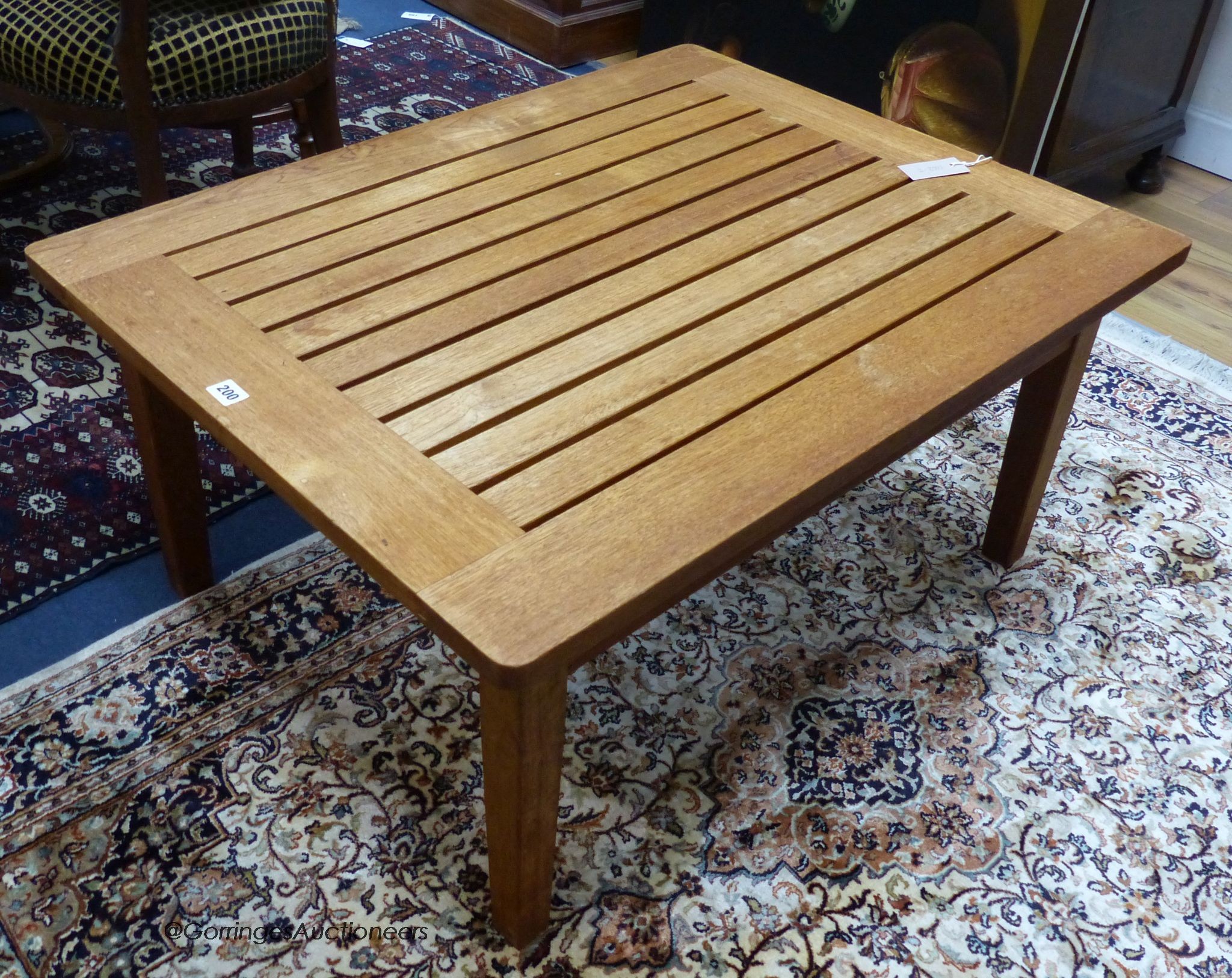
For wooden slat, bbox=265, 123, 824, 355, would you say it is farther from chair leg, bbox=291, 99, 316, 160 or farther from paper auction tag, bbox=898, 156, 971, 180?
chair leg, bbox=291, 99, 316, 160

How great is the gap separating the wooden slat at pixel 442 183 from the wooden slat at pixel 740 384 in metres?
0.43

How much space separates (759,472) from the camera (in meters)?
0.98

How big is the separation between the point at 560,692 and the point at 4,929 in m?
0.62

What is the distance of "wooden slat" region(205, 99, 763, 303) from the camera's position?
1194mm

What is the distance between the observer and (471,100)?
105 inches

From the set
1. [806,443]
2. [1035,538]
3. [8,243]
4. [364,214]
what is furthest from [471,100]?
[806,443]

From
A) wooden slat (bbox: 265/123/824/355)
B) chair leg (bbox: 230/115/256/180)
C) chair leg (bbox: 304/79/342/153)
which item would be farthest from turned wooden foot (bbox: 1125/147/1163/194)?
chair leg (bbox: 230/115/256/180)

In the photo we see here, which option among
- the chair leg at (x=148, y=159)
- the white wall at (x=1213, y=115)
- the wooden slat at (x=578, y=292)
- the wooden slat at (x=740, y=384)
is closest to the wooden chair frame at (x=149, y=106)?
the chair leg at (x=148, y=159)

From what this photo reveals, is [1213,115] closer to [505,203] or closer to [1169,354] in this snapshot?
[1169,354]

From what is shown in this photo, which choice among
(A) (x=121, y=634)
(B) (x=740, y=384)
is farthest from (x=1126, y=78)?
(A) (x=121, y=634)

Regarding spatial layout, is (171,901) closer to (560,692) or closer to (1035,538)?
(560,692)

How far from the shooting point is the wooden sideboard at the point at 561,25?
2.83 metres

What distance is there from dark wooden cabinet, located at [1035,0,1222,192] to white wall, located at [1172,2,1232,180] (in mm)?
113

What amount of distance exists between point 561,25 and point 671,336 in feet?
6.38
